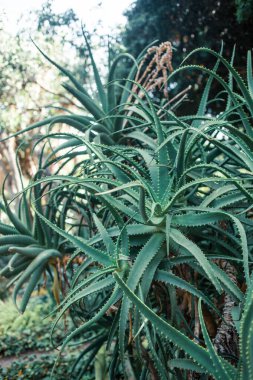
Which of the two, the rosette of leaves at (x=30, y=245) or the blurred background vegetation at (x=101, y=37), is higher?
the blurred background vegetation at (x=101, y=37)

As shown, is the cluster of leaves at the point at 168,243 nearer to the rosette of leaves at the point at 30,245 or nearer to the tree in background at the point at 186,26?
the rosette of leaves at the point at 30,245

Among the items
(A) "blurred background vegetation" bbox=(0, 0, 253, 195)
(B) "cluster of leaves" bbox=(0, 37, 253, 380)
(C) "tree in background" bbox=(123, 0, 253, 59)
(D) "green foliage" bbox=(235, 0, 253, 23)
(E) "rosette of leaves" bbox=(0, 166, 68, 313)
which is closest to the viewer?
(B) "cluster of leaves" bbox=(0, 37, 253, 380)

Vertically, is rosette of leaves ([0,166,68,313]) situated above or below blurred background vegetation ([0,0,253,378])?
below

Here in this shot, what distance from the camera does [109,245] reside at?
164cm

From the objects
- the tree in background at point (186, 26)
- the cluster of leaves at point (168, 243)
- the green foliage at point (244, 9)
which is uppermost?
the tree in background at point (186, 26)

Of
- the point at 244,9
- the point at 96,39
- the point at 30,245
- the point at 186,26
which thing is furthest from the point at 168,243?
the point at 186,26

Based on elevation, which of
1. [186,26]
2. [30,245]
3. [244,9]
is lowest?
[30,245]

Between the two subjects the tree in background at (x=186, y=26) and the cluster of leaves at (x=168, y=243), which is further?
the tree in background at (x=186, y=26)

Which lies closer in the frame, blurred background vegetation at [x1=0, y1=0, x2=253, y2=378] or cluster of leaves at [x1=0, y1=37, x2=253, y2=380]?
cluster of leaves at [x1=0, y1=37, x2=253, y2=380]

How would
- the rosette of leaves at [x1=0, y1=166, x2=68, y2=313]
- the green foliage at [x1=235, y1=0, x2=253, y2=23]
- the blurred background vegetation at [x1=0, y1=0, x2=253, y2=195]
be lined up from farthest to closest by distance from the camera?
the blurred background vegetation at [x1=0, y1=0, x2=253, y2=195], the green foliage at [x1=235, y1=0, x2=253, y2=23], the rosette of leaves at [x1=0, y1=166, x2=68, y2=313]

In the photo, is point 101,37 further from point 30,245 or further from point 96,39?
point 30,245

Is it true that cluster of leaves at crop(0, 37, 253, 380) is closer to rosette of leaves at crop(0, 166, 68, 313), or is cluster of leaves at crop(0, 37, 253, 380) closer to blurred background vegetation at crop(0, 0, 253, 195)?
rosette of leaves at crop(0, 166, 68, 313)

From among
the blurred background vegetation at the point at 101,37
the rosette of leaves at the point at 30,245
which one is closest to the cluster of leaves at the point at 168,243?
the rosette of leaves at the point at 30,245

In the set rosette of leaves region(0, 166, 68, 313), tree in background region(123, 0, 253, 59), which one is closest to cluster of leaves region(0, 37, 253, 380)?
rosette of leaves region(0, 166, 68, 313)
